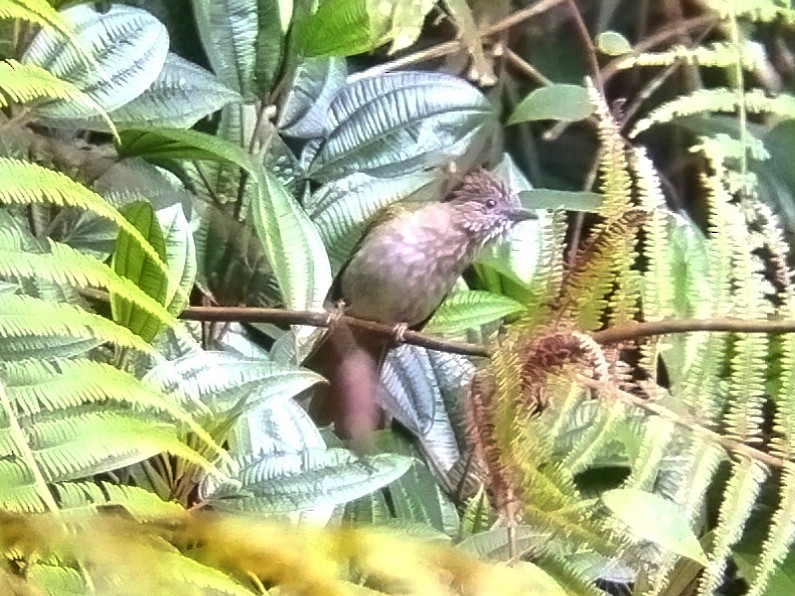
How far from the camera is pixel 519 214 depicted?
1.15 metres

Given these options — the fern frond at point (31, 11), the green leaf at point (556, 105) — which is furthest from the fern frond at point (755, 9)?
the fern frond at point (31, 11)

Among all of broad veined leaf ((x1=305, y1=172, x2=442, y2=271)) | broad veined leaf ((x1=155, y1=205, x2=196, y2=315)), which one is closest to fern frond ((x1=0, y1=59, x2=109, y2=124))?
broad veined leaf ((x1=155, y1=205, x2=196, y2=315))

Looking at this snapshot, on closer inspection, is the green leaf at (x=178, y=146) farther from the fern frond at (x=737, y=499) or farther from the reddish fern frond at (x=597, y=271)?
the fern frond at (x=737, y=499)

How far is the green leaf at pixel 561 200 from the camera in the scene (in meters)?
0.90

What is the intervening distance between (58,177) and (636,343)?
1.17ft

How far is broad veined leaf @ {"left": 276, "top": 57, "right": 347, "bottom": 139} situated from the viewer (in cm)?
91

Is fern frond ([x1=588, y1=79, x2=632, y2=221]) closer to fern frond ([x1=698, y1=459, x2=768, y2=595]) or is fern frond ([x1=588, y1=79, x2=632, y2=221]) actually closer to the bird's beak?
fern frond ([x1=698, y1=459, x2=768, y2=595])

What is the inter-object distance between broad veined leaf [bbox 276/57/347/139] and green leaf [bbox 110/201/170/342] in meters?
0.30

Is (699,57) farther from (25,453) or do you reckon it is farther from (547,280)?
(25,453)

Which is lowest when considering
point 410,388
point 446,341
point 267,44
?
point 410,388

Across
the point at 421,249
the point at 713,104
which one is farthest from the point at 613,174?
the point at 421,249

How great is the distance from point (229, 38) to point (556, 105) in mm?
373

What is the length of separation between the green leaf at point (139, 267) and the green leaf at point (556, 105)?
534mm

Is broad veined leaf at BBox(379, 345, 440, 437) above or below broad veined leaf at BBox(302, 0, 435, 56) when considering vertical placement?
below
